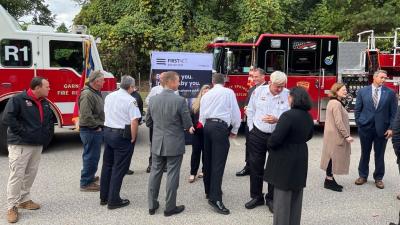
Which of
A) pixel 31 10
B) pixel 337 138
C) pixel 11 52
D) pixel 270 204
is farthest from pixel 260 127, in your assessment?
pixel 31 10

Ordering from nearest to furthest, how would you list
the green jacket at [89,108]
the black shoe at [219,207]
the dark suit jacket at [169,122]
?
the dark suit jacket at [169,122] < the black shoe at [219,207] < the green jacket at [89,108]

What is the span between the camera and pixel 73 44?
8719 mm

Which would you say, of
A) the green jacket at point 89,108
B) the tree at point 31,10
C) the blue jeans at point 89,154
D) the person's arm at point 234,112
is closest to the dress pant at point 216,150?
the person's arm at point 234,112

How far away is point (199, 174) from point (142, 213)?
1.92 meters

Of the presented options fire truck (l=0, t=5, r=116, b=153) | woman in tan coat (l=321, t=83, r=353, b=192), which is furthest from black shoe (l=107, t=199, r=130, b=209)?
fire truck (l=0, t=5, r=116, b=153)

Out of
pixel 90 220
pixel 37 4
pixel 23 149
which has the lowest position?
pixel 90 220

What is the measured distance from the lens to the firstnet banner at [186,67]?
768cm

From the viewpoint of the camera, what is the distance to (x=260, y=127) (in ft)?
17.2

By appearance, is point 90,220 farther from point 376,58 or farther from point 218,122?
point 376,58

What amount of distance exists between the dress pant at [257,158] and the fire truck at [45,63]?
4517 millimetres

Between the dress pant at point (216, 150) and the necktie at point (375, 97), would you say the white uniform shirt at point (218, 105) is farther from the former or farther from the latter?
the necktie at point (375, 97)

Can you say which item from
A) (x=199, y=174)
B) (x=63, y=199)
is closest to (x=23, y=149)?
(x=63, y=199)

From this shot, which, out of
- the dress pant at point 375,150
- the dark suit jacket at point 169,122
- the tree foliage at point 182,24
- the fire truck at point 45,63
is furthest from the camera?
the tree foliage at point 182,24

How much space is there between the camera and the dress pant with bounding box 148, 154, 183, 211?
5086 mm
